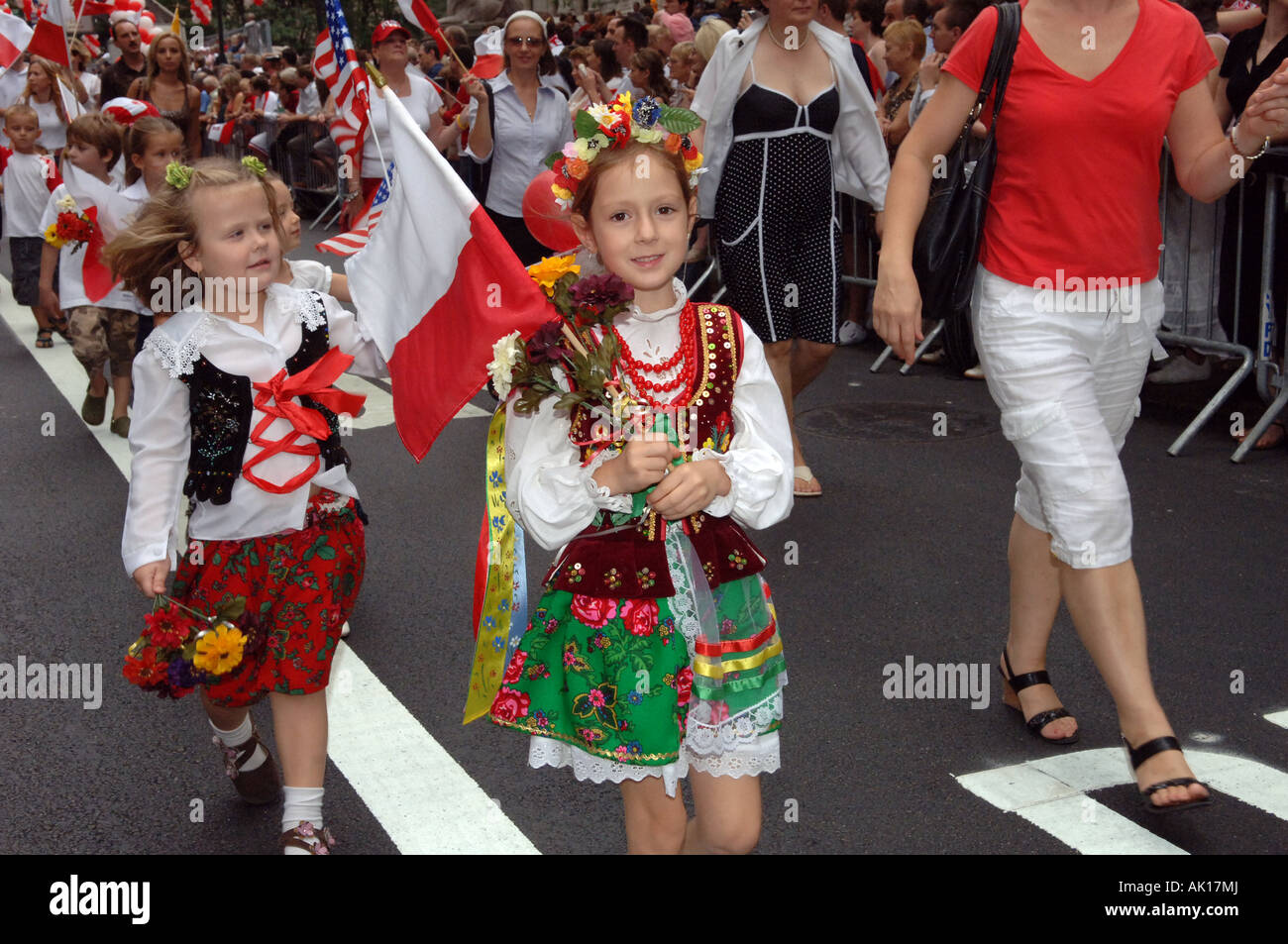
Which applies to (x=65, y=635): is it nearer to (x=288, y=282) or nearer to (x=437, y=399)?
(x=288, y=282)

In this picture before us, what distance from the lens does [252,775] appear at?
3973mm

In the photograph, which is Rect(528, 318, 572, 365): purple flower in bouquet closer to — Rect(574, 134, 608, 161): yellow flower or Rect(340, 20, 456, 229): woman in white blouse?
Rect(574, 134, 608, 161): yellow flower

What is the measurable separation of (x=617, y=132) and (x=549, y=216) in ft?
0.89

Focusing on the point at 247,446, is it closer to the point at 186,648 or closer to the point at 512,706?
the point at 186,648

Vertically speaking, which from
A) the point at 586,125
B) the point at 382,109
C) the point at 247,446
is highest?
the point at 382,109

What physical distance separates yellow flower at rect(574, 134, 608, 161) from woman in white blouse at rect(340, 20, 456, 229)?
18.3 ft

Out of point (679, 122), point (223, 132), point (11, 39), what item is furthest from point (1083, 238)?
point (223, 132)

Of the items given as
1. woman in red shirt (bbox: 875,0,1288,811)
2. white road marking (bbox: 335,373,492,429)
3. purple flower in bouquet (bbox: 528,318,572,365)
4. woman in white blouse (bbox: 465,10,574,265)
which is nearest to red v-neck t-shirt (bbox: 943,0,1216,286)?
woman in red shirt (bbox: 875,0,1288,811)

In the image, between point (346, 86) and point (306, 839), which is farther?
point (346, 86)

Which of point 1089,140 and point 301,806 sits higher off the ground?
point 1089,140

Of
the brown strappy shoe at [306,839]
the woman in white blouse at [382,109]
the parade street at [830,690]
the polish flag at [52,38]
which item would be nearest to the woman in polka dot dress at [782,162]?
the parade street at [830,690]

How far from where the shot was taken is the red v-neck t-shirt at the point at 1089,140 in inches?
142

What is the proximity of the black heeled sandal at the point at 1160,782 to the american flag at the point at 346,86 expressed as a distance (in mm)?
3237

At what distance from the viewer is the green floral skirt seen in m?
2.89
